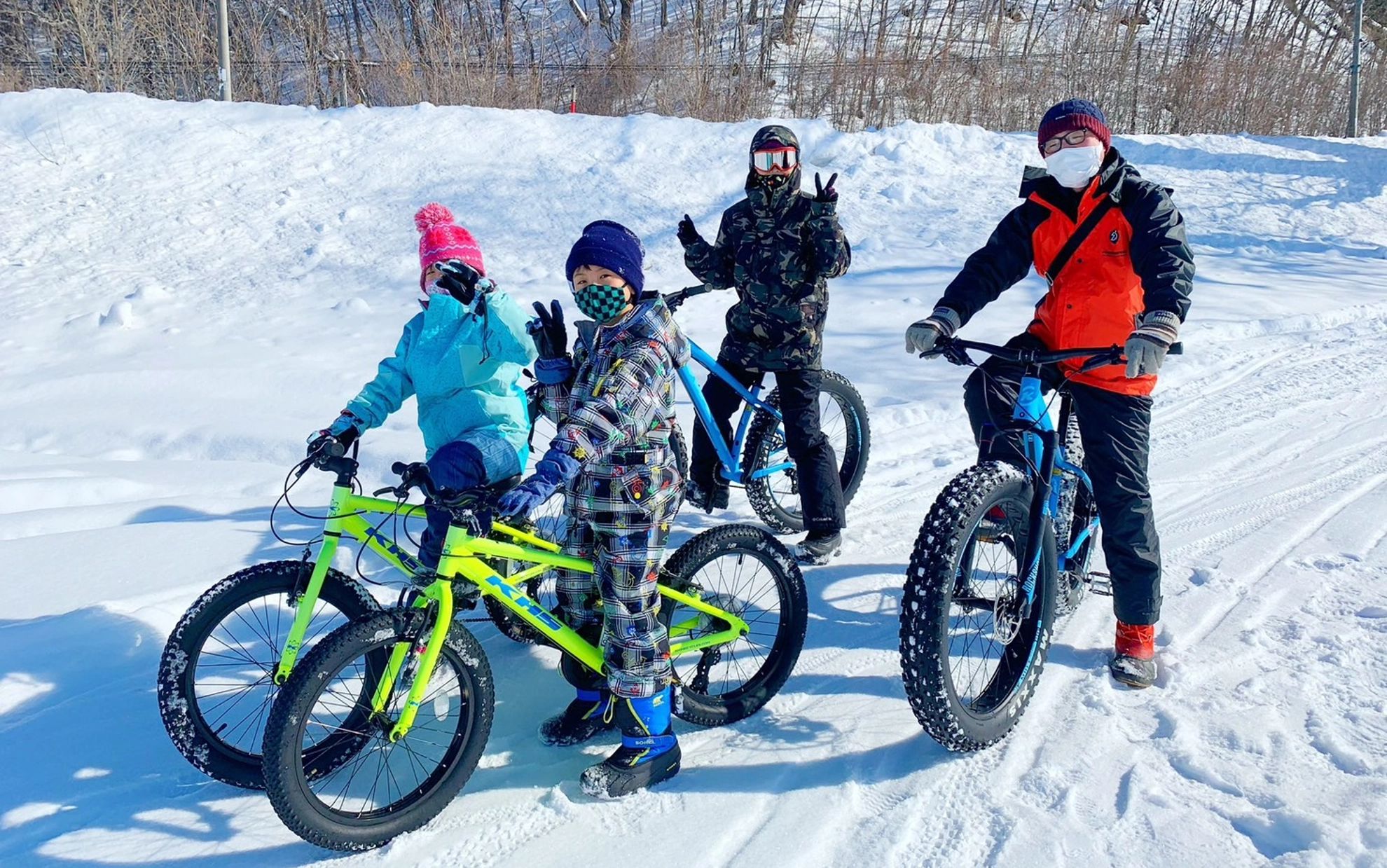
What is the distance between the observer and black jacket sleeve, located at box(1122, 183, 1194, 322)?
321cm

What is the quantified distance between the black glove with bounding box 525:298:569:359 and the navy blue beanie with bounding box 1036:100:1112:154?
5.65 feet

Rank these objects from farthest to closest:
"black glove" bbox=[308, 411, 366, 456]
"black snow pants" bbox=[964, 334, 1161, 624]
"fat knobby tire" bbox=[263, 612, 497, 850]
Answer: "black snow pants" bbox=[964, 334, 1161, 624], "black glove" bbox=[308, 411, 366, 456], "fat knobby tire" bbox=[263, 612, 497, 850]

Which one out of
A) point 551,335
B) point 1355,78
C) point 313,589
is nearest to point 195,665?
point 313,589

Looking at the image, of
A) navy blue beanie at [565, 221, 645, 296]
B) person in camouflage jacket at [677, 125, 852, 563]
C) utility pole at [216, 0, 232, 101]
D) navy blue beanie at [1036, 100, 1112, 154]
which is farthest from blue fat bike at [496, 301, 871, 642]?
utility pole at [216, 0, 232, 101]

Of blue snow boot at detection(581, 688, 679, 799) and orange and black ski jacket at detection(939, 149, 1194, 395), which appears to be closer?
blue snow boot at detection(581, 688, 679, 799)

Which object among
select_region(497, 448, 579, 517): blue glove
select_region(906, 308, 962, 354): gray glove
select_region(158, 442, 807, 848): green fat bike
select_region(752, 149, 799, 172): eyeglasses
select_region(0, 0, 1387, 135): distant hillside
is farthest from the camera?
select_region(0, 0, 1387, 135): distant hillside

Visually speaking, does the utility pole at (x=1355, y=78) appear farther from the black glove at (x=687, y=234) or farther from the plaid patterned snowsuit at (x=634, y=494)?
the plaid patterned snowsuit at (x=634, y=494)

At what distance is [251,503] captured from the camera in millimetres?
5238

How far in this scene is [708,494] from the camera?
4996 mm

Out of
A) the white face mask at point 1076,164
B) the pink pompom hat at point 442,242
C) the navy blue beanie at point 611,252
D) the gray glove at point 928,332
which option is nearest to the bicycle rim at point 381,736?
the navy blue beanie at point 611,252

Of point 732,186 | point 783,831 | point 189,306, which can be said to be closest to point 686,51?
point 732,186

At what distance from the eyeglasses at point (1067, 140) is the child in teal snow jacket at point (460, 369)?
A: 1.92 meters

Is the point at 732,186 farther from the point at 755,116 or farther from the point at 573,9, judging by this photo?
the point at 573,9

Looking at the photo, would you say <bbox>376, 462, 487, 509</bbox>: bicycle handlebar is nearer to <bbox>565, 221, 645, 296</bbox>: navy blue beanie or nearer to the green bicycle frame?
the green bicycle frame
